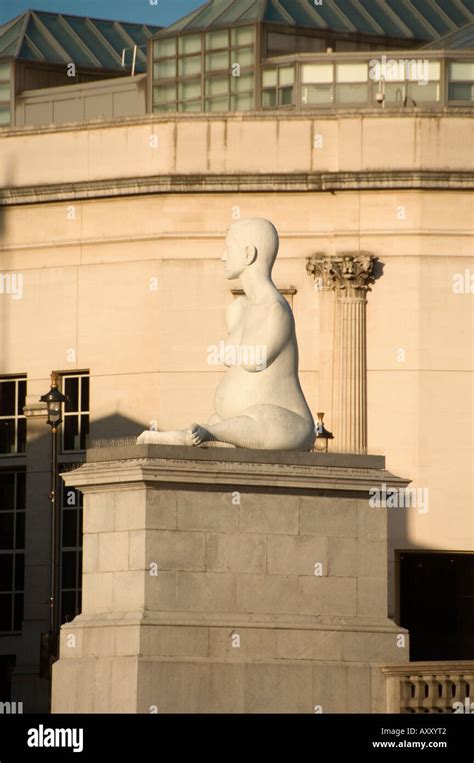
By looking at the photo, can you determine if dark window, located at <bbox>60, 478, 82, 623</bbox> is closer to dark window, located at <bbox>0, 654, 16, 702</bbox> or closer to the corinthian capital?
dark window, located at <bbox>0, 654, 16, 702</bbox>

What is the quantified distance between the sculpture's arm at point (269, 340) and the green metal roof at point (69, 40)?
45944 mm

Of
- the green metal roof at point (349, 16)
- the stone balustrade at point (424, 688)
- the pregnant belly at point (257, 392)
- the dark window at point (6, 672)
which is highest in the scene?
the green metal roof at point (349, 16)

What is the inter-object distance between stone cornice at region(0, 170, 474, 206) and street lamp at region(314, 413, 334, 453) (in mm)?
5682

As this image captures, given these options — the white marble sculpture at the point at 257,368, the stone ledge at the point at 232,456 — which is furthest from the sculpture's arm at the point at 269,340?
the stone ledge at the point at 232,456

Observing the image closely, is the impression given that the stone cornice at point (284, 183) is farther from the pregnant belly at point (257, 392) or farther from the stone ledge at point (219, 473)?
the stone ledge at point (219, 473)

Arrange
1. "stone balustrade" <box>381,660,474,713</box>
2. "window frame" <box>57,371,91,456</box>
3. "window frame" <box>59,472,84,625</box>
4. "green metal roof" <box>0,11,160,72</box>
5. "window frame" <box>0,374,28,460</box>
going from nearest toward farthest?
"stone balustrade" <box>381,660,474,713</box> → "window frame" <box>59,472,84,625</box> → "window frame" <box>57,371,91,456</box> → "window frame" <box>0,374,28,460</box> → "green metal roof" <box>0,11,160,72</box>

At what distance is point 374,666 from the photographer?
36.8 metres

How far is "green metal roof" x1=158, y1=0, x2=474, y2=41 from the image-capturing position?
77.8 metres

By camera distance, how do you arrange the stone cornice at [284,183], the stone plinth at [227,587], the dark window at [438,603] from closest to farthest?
the stone plinth at [227,587], the stone cornice at [284,183], the dark window at [438,603]

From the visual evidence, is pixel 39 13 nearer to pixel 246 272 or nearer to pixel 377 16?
pixel 377 16

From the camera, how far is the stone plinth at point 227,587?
35.7 meters
